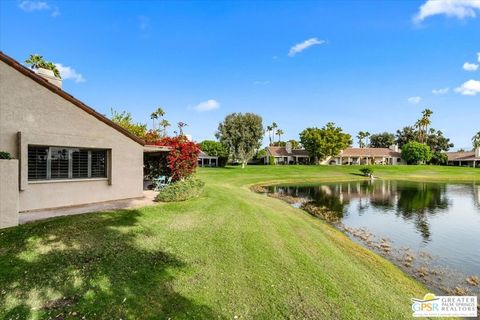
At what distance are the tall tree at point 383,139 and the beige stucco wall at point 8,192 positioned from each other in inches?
4642

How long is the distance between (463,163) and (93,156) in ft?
373

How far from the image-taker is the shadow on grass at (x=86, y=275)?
5.59 m

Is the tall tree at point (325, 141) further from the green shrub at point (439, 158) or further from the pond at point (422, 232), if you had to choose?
the pond at point (422, 232)

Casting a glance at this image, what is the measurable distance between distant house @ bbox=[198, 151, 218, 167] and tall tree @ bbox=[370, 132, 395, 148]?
229 feet

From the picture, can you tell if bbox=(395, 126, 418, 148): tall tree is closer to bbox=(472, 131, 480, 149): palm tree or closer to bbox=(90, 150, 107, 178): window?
bbox=(472, 131, 480, 149): palm tree

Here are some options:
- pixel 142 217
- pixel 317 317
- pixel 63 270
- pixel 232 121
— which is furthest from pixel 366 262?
pixel 232 121

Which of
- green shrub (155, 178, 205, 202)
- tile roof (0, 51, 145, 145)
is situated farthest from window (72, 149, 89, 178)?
green shrub (155, 178, 205, 202)

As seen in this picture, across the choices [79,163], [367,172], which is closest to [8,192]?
[79,163]

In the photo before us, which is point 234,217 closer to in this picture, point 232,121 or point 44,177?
point 44,177

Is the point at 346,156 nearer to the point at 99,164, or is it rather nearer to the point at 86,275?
the point at 99,164

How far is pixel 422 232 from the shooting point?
16062 millimetres

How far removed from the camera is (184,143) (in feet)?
61.3
